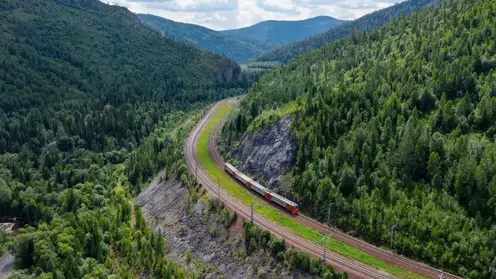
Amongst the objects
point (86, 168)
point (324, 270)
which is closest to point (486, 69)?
point (324, 270)

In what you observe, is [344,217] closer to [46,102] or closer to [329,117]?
[329,117]

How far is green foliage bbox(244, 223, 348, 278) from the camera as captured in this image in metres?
66.0

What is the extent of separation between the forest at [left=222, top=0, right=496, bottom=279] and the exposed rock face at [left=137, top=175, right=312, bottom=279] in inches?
666

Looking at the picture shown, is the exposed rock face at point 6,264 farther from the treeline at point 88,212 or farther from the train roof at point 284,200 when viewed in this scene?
the train roof at point 284,200

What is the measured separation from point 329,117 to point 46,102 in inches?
5588

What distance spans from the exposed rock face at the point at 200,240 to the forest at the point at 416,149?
1691 centimetres

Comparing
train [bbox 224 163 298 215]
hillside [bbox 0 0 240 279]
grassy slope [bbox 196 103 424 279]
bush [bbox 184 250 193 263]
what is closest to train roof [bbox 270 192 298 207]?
train [bbox 224 163 298 215]

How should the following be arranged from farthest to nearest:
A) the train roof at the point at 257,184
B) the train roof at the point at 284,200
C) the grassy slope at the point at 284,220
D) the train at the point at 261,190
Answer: the train roof at the point at 257,184 < the train at the point at 261,190 < the train roof at the point at 284,200 < the grassy slope at the point at 284,220

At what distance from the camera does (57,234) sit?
88250 millimetres

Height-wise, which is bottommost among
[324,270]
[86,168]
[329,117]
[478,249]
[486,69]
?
[86,168]

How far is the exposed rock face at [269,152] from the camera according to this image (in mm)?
98062

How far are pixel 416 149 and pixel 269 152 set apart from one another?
37.2 meters

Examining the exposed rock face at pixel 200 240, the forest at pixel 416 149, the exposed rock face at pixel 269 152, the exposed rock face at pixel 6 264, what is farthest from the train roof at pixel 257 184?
the exposed rock face at pixel 6 264

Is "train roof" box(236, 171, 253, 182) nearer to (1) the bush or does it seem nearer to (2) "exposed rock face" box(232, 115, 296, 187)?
(2) "exposed rock face" box(232, 115, 296, 187)
